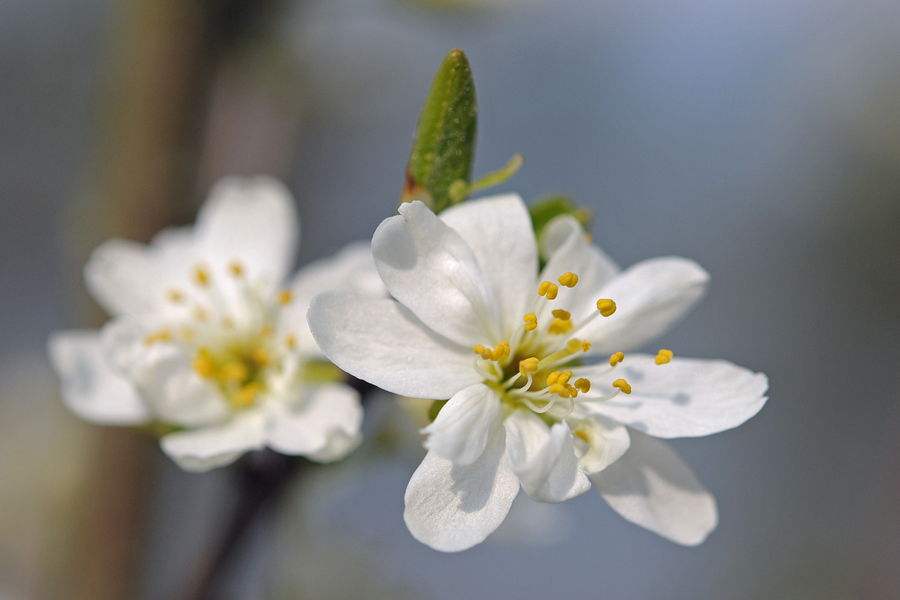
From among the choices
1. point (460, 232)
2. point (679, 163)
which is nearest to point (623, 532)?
point (679, 163)

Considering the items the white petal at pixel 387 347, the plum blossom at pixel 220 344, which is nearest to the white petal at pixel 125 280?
the plum blossom at pixel 220 344

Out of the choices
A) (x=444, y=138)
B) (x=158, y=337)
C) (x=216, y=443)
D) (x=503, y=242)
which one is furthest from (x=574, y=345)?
(x=158, y=337)

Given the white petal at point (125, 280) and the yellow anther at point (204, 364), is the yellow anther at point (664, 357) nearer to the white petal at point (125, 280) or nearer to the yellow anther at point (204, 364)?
the yellow anther at point (204, 364)

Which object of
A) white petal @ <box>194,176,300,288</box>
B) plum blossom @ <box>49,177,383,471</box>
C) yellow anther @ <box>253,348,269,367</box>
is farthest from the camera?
white petal @ <box>194,176,300,288</box>

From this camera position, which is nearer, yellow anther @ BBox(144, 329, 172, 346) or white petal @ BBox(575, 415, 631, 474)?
white petal @ BBox(575, 415, 631, 474)

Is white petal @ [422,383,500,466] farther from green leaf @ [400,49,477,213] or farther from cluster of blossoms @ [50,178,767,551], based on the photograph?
green leaf @ [400,49,477,213]

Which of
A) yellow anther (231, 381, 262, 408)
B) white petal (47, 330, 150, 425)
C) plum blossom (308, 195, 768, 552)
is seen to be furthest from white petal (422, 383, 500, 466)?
white petal (47, 330, 150, 425)
